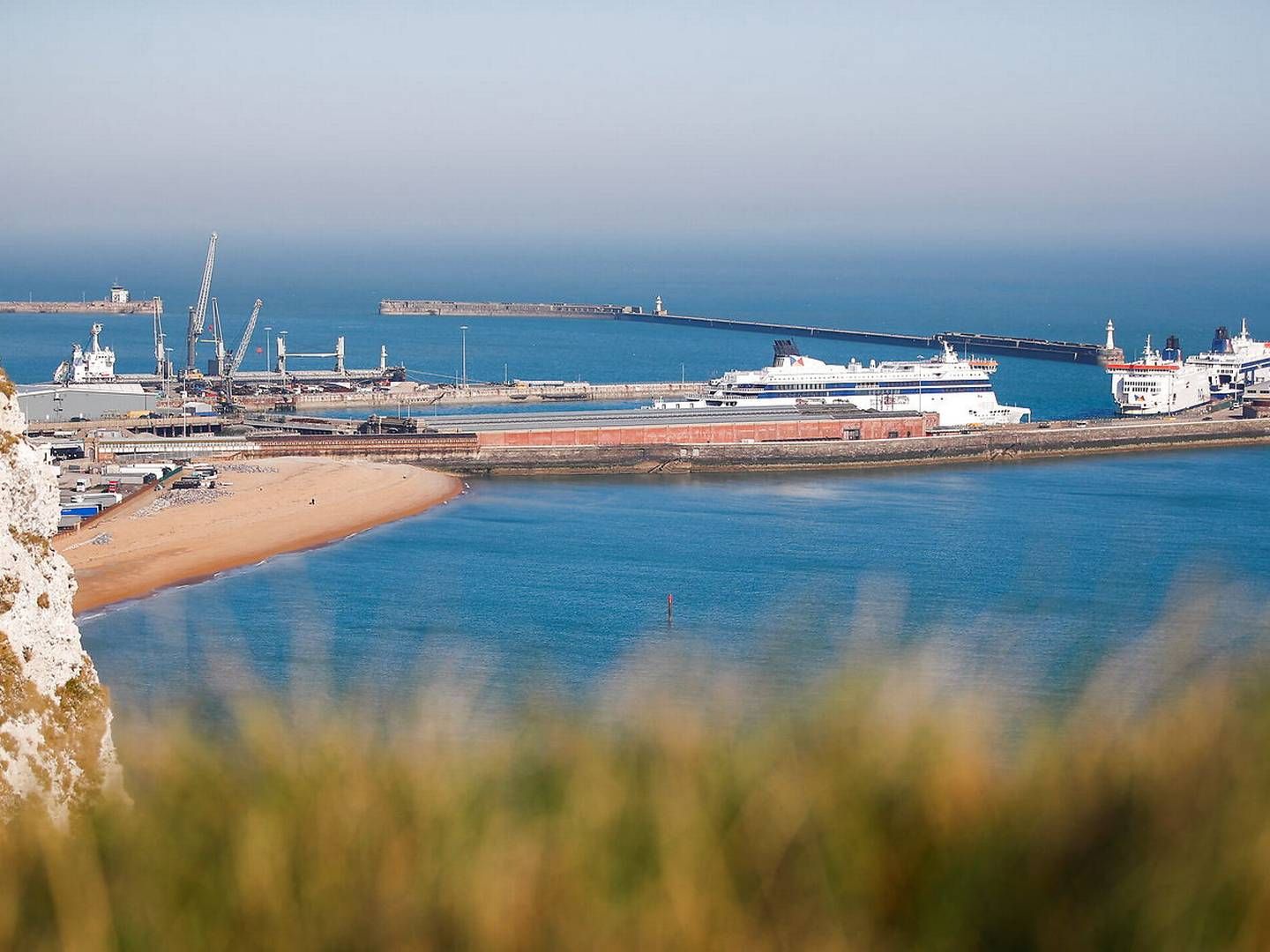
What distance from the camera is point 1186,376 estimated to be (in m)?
23.0

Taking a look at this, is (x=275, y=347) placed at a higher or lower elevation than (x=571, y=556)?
higher

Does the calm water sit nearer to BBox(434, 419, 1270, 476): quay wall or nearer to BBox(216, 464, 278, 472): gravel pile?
BBox(434, 419, 1270, 476): quay wall

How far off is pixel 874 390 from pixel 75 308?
2740 centimetres

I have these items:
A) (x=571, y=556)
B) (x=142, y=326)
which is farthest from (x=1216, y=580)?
(x=142, y=326)

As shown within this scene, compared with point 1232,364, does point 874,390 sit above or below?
below

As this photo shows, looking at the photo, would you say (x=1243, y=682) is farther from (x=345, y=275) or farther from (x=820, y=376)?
(x=345, y=275)

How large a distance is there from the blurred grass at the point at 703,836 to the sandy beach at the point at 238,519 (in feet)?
28.1

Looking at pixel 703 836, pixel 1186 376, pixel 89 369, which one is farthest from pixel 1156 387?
pixel 703 836

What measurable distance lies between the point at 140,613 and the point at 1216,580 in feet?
28.3

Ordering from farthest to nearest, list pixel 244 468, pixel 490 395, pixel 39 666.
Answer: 1. pixel 490 395
2. pixel 244 468
3. pixel 39 666

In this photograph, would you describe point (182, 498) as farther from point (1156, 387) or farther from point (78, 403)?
point (1156, 387)

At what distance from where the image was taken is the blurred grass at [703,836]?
973 millimetres

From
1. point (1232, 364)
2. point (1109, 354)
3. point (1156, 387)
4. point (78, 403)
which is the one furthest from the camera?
point (1109, 354)

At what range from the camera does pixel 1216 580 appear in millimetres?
1236
